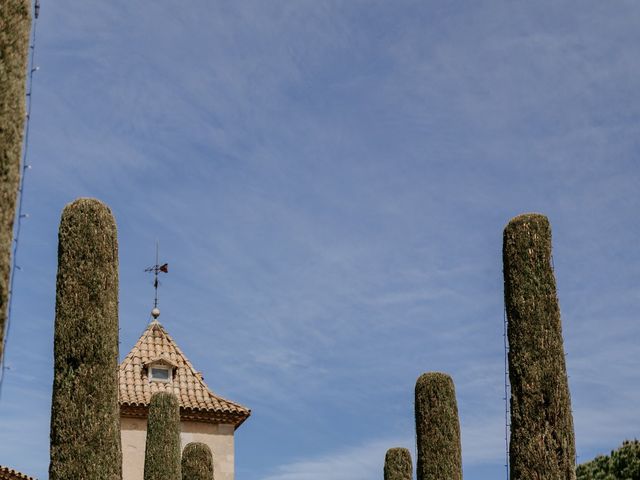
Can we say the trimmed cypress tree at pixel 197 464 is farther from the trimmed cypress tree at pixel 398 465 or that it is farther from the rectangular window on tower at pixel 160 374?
the rectangular window on tower at pixel 160 374

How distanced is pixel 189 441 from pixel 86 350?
13.0 metres

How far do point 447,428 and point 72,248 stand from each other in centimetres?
1011

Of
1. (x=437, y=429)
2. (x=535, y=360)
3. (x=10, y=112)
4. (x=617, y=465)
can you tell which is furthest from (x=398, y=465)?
(x=10, y=112)

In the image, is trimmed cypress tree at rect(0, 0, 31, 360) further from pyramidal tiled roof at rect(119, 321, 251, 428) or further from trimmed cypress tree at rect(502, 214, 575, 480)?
pyramidal tiled roof at rect(119, 321, 251, 428)

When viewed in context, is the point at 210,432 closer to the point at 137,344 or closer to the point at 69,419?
the point at 137,344

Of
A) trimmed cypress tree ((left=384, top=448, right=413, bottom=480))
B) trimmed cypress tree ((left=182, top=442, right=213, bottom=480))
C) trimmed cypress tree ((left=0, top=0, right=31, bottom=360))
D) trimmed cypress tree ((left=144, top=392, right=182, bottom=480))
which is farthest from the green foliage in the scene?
trimmed cypress tree ((left=0, top=0, right=31, bottom=360))

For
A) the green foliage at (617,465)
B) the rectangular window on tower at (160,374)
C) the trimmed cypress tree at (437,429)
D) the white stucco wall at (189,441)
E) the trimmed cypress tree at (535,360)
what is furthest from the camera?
the rectangular window on tower at (160,374)

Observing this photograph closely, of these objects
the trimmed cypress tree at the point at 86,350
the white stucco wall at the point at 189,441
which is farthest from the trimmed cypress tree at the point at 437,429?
the white stucco wall at the point at 189,441

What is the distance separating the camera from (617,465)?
2136 centimetres

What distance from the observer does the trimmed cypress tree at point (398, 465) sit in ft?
81.7

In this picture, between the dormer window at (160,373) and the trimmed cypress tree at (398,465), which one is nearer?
the trimmed cypress tree at (398,465)

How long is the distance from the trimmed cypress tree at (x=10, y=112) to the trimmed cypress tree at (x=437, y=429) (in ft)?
51.3

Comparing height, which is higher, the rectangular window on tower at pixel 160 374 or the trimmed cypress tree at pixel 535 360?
the rectangular window on tower at pixel 160 374

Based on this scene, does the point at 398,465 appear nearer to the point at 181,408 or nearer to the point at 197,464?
the point at 197,464
